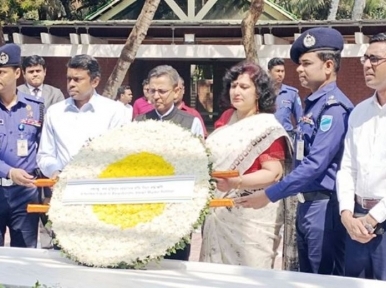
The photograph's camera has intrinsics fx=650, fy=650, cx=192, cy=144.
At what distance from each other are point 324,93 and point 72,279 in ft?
4.85

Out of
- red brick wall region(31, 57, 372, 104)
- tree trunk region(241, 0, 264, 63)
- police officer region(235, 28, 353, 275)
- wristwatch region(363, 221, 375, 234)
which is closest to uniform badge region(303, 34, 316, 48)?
police officer region(235, 28, 353, 275)

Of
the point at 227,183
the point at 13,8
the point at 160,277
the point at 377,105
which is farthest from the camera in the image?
the point at 13,8

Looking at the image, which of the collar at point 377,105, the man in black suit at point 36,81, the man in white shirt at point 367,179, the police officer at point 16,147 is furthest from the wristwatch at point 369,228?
the man in black suit at point 36,81

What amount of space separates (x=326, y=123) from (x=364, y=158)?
29 cm

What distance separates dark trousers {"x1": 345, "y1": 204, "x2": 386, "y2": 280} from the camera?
2750 mm

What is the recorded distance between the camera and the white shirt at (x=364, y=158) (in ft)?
9.00

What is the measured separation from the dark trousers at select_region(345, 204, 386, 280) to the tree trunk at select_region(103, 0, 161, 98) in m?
7.54

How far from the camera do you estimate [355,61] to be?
13875 millimetres

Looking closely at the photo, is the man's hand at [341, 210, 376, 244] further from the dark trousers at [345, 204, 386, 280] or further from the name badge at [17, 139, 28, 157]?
the name badge at [17, 139, 28, 157]

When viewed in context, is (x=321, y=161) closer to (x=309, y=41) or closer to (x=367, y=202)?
(x=367, y=202)

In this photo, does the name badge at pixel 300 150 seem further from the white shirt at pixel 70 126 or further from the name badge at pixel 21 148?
the name badge at pixel 21 148

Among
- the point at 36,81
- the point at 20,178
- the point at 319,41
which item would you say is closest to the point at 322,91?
the point at 319,41

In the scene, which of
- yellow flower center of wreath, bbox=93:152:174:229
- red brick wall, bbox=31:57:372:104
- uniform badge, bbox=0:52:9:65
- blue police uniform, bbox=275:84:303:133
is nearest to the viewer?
yellow flower center of wreath, bbox=93:152:174:229

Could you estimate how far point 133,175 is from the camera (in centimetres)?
270
